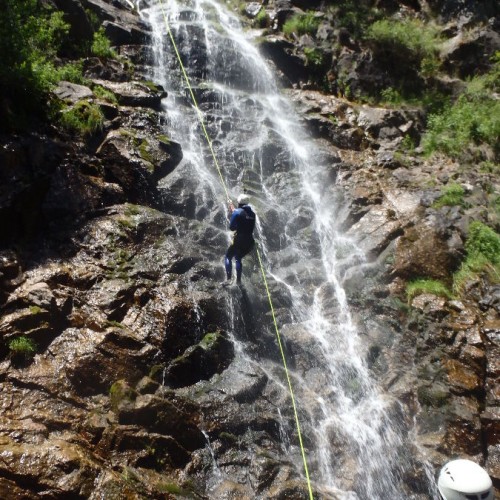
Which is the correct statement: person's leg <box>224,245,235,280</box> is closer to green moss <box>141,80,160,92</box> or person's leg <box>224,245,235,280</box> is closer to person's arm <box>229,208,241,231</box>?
person's arm <box>229,208,241,231</box>

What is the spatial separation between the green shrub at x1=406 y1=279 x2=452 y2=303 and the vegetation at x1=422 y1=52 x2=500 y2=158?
540 centimetres

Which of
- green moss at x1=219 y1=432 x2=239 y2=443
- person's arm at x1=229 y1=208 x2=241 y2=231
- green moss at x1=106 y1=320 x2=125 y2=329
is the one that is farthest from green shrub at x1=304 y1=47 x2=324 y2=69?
green moss at x1=219 y1=432 x2=239 y2=443

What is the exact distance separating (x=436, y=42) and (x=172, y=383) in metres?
16.2

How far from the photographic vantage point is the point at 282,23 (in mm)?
17719

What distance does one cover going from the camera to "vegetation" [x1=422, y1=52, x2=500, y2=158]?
43.0ft

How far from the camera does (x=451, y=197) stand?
35.4ft

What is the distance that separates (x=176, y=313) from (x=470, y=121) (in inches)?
449

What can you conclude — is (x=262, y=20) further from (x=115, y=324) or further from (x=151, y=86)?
(x=115, y=324)

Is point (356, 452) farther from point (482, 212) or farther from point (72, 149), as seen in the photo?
point (72, 149)

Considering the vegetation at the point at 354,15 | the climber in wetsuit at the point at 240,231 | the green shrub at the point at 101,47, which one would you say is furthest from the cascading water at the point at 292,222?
the vegetation at the point at 354,15

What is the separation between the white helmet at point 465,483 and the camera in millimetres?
4477

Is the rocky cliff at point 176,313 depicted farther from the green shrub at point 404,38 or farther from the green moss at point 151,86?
the green shrub at point 404,38

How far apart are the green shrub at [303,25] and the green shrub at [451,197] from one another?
9.64m

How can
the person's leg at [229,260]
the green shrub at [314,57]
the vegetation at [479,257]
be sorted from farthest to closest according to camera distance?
the green shrub at [314,57] < the vegetation at [479,257] < the person's leg at [229,260]
